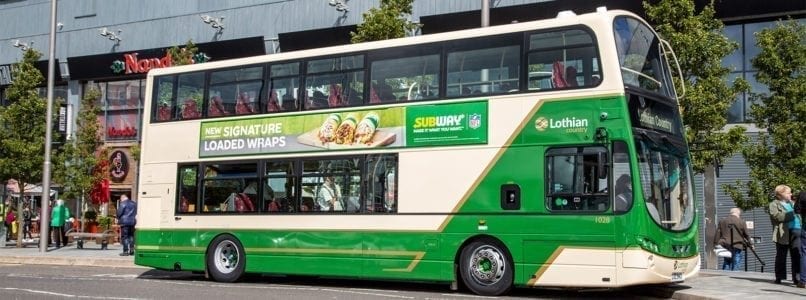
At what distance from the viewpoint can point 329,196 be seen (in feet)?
48.5

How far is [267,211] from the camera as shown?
15.5m

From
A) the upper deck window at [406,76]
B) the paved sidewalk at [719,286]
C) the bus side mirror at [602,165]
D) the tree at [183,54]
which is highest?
the tree at [183,54]

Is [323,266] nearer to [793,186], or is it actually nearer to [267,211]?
[267,211]

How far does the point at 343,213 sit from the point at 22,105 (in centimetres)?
1889

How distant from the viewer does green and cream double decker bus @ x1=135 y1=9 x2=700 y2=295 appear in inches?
480

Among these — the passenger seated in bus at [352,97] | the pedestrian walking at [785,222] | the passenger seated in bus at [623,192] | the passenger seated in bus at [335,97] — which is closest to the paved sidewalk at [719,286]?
the pedestrian walking at [785,222]

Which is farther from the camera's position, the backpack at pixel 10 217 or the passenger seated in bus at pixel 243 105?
the backpack at pixel 10 217

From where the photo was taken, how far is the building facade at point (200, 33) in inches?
904

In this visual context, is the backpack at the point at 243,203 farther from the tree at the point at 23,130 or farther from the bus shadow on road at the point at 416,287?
the tree at the point at 23,130

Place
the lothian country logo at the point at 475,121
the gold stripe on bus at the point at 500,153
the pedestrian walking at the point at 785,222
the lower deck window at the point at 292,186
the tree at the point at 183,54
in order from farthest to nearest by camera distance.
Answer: the tree at the point at 183,54
the lower deck window at the point at 292,186
the pedestrian walking at the point at 785,222
the lothian country logo at the point at 475,121
the gold stripe on bus at the point at 500,153

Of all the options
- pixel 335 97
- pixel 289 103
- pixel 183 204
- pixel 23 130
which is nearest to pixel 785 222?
pixel 335 97

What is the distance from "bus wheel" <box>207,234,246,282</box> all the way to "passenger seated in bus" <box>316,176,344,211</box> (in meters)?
1.98

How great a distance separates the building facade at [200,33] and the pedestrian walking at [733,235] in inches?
134

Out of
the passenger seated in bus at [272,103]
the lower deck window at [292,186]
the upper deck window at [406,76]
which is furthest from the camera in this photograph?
the passenger seated in bus at [272,103]
